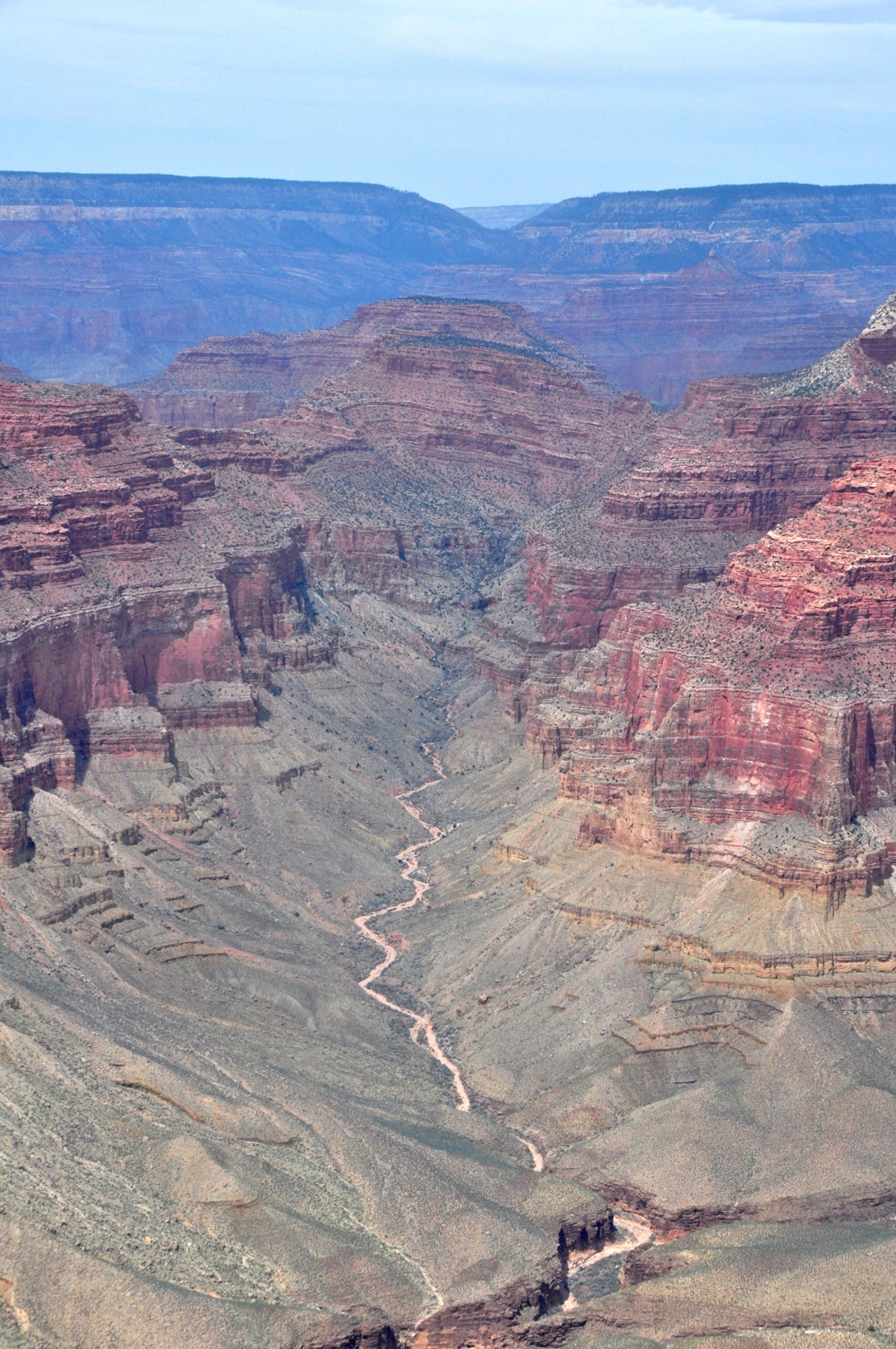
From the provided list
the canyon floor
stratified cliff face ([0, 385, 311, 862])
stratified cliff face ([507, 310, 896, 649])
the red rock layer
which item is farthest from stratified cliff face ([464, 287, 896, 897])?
stratified cliff face ([0, 385, 311, 862])

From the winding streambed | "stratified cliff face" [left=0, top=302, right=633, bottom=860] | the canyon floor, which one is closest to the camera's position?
the canyon floor

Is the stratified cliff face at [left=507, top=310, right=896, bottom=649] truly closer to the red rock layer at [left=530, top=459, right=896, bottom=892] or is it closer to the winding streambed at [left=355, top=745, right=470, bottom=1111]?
the winding streambed at [left=355, top=745, right=470, bottom=1111]

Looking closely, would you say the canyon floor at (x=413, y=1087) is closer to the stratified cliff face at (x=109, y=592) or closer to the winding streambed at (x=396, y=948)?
the winding streambed at (x=396, y=948)

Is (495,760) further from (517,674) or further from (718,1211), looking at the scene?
(718,1211)

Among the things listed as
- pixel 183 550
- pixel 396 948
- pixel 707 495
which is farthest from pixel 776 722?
pixel 707 495

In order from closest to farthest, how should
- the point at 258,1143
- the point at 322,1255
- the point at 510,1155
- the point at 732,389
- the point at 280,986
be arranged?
the point at 322,1255
the point at 258,1143
the point at 510,1155
the point at 280,986
the point at 732,389

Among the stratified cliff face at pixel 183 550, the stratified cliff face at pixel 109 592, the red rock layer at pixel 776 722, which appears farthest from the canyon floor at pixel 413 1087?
the stratified cliff face at pixel 183 550

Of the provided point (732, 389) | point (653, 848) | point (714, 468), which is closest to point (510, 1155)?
point (653, 848)

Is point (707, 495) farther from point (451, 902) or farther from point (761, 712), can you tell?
point (761, 712)
